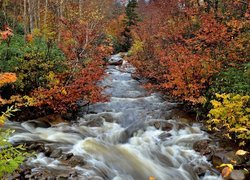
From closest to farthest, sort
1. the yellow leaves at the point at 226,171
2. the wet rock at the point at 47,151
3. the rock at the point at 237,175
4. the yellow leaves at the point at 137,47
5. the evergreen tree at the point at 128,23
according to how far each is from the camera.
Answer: the yellow leaves at the point at 226,171 < the rock at the point at 237,175 < the wet rock at the point at 47,151 < the yellow leaves at the point at 137,47 < the evergreen tree at the point at 128,23

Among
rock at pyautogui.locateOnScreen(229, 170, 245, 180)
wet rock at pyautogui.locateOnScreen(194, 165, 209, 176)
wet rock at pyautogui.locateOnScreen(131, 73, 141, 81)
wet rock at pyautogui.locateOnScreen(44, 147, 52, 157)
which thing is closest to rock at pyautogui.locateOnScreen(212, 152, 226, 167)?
wet rock at pyautogui.locateOnScreen(194, 165, 209, 176)

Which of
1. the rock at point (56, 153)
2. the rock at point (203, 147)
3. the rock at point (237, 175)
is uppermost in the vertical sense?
the rock at point (56, 153)

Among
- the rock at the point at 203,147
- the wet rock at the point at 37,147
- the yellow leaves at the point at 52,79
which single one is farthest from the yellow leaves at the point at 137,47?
the wet rock at the point at 37,147

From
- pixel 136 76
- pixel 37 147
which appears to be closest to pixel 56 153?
pixel 37 147

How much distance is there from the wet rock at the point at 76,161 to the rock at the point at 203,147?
3909 millimetres

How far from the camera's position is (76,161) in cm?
813

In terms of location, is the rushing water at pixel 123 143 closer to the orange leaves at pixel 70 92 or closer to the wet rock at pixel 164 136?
the wet rock at pixel 164 136

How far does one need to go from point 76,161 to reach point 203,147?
4298mm

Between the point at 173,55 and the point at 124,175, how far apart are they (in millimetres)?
8523

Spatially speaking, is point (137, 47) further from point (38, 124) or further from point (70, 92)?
point (38, 124)

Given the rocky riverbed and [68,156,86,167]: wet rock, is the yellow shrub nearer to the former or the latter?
the rocky riverbed

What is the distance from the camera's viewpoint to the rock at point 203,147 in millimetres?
9724

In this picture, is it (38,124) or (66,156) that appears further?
(38,124)

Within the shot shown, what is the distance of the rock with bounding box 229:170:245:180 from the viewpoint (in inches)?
308
